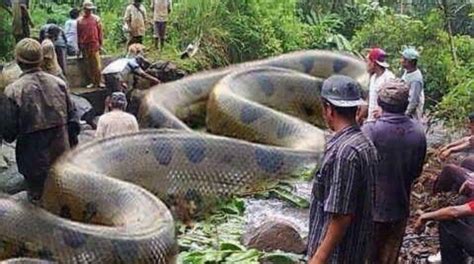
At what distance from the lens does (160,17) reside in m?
15.9

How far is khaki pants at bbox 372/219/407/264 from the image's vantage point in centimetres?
571

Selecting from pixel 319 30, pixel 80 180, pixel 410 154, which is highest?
pixel 410 154

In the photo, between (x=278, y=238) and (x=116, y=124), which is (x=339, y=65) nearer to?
(x=116, y=124)

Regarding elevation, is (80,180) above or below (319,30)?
above

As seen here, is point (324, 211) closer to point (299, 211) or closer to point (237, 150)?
point (299, 211)

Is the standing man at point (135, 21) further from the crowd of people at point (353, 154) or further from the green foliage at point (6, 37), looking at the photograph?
the crowd of people at point (353, 154)

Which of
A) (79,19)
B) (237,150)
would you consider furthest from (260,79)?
(237,150)

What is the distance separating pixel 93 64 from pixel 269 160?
662cm

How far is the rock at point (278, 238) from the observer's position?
6.16 m

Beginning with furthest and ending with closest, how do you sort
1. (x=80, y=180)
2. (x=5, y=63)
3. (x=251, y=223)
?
1. (x=5, y=63)
2. (x=80, y=180)
3. (x=251, y=223)

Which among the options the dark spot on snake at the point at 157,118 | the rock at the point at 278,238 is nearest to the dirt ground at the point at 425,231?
the rock at the point at 278,238

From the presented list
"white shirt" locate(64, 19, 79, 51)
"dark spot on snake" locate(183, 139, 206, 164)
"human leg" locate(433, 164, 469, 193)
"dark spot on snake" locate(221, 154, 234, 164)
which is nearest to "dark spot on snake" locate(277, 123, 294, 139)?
"dark spot on snake" locate(221, 154, 234, 164)

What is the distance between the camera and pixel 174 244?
6.35m

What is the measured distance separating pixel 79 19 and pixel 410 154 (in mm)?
9687
